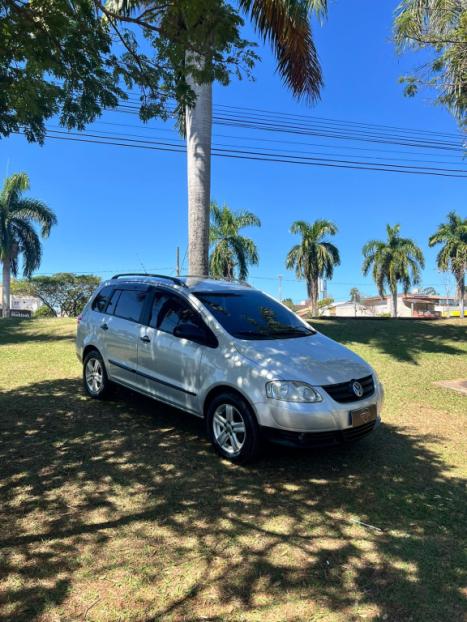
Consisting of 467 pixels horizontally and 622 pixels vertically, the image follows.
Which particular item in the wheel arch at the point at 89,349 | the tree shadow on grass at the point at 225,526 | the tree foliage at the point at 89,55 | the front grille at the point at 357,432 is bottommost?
the tree shadow on grass at the point at 225,526

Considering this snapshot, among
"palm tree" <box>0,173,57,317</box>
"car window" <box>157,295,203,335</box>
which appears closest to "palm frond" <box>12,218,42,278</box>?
"palm tree" <box>0,173,57,317</box>

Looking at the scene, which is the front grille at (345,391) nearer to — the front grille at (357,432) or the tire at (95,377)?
the front grille at (357,432)

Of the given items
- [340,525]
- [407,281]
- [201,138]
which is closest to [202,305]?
[340,525]

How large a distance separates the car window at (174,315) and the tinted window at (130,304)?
45cm

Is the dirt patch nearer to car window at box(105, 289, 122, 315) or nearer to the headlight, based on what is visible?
the headlight

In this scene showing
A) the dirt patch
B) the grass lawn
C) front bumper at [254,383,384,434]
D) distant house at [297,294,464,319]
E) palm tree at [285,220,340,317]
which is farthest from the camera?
distant house at [297,294,464,319]

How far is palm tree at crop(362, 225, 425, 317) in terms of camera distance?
36.4m

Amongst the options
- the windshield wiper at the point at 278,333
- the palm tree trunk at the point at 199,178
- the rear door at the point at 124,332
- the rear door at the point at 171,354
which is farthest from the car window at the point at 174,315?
the palm tree trunk at the point at 199,178

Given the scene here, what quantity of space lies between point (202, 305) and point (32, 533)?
272cm

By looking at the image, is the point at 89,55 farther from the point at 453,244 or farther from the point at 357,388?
the point at 453,244

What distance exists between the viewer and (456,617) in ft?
7.88

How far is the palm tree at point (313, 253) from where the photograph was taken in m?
32.2

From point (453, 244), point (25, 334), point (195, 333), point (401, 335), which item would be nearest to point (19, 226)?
point (25, 334)

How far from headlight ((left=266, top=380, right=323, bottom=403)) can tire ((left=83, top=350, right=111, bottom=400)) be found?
9.86 ft
